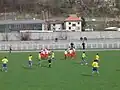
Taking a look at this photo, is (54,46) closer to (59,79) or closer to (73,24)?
(59,79)

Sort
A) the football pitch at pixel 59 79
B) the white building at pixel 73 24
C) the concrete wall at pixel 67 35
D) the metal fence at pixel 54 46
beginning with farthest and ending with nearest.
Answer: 1. the white building at pixel 73 24
2. the concrete wall at pixel 67 35
3. the metal fence at pixel 54 46
4. the football pitch at pixel 59 79

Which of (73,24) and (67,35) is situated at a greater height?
(73,24)


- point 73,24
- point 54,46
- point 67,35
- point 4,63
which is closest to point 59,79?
point 4,63

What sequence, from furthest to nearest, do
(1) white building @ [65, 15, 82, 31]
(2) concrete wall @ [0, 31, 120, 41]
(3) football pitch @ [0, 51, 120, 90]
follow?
1. (1) white building @ [65, 15, 82, 31]
2. (2) concrete wall @ [0, 31, 120, 41]
3. (3) football pitch @ [0, 51, 120, 90]

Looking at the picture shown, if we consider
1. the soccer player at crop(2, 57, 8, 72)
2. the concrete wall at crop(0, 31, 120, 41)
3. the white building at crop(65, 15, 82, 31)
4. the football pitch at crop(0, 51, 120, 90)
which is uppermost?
the white building at crop(65, 15, 82, 31)

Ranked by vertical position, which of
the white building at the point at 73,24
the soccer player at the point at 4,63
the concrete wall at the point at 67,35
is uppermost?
the white building at the point at 73,24

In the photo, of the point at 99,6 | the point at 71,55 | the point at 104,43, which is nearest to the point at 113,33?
→ the point at 104,43

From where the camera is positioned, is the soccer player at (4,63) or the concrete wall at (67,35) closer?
the soccer player at (4,63)

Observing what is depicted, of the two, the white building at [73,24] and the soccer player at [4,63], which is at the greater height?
the white building at [73,24]

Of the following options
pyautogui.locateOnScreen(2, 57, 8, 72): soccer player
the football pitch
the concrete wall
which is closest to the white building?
the concrete wall

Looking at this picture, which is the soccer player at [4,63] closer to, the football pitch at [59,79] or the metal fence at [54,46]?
the football pitch at [59,79]

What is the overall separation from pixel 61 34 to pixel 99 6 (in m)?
70.2

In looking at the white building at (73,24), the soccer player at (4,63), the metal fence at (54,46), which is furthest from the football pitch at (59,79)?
the white building at (73,24)

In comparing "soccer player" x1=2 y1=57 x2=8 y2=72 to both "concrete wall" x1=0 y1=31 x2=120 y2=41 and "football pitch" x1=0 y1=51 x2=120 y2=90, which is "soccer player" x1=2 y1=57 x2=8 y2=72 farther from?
"concrete wall" x1=0 y1=31 x2=120 y2=41
